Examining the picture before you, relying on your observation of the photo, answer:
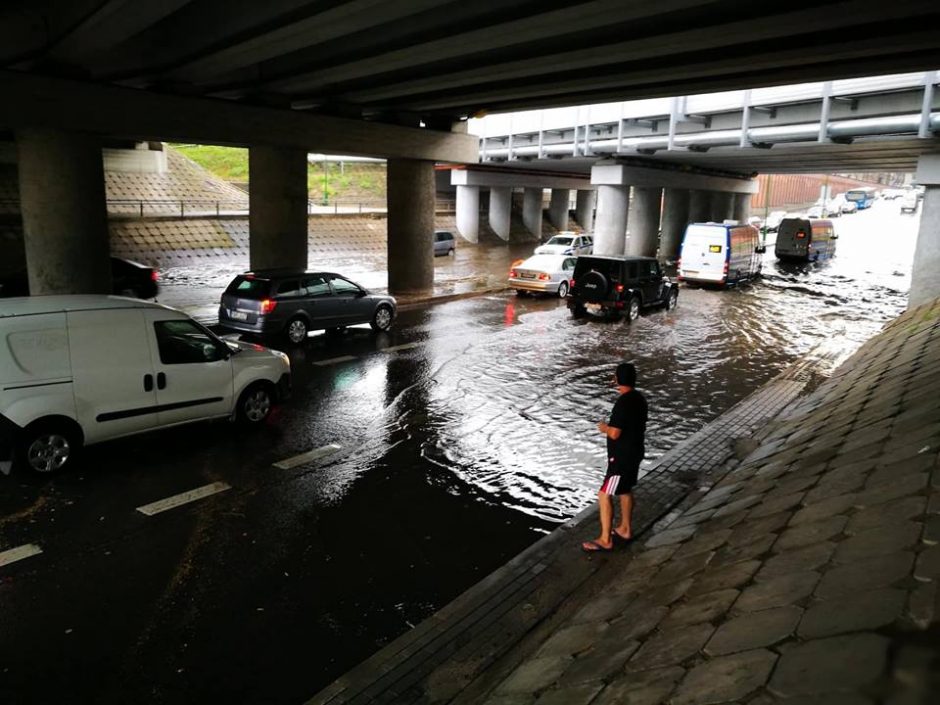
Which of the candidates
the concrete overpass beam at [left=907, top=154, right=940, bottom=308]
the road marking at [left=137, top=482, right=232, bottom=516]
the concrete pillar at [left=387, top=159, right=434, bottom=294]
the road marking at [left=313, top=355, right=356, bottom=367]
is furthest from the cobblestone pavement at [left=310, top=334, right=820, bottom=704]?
Result: the concrete overpass beam at [left=907, top=154, right=940, bottom=308]

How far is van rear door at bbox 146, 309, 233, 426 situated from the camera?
28.2ft

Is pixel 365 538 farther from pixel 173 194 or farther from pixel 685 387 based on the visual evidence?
pixel 173 194

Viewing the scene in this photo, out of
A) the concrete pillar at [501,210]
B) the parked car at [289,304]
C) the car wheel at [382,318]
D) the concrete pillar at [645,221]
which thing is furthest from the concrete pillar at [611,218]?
the parked car at [289,304]

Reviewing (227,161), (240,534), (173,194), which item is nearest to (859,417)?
(240,534)

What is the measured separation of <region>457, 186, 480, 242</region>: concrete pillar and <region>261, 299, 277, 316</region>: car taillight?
3569 cm

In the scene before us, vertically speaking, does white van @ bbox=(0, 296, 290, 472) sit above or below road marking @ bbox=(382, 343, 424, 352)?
above

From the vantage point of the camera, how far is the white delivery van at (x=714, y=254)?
27.9m

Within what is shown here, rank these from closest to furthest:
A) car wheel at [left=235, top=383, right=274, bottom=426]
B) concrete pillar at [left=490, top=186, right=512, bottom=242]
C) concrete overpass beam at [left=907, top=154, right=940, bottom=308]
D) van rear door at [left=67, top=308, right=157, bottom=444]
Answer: van rear door at [left=67, top=308, right=157, bottom=444] < car wheel at [left=235, top=383, right=274, bottom=426] < concrete overpass beam at [left=907, top=154, right=940, bottom=308] < concrete pillar at [left=490, top=186, right=512, bottom=242]

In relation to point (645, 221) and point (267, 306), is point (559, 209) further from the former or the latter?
point (267, 306)

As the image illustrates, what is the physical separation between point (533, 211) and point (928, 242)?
36.6 metres

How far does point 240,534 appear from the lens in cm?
673

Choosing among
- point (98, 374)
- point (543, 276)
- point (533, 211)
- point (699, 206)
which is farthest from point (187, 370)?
point (533, 211)

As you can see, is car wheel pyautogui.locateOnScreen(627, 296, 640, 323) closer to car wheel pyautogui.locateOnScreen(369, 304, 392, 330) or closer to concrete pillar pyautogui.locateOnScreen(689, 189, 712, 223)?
car wheel pyautogui.locateOnScreen(369, 304, 392, 330)

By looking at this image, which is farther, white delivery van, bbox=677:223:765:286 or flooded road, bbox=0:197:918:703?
white delivery van, bbox=677:223:765:286
